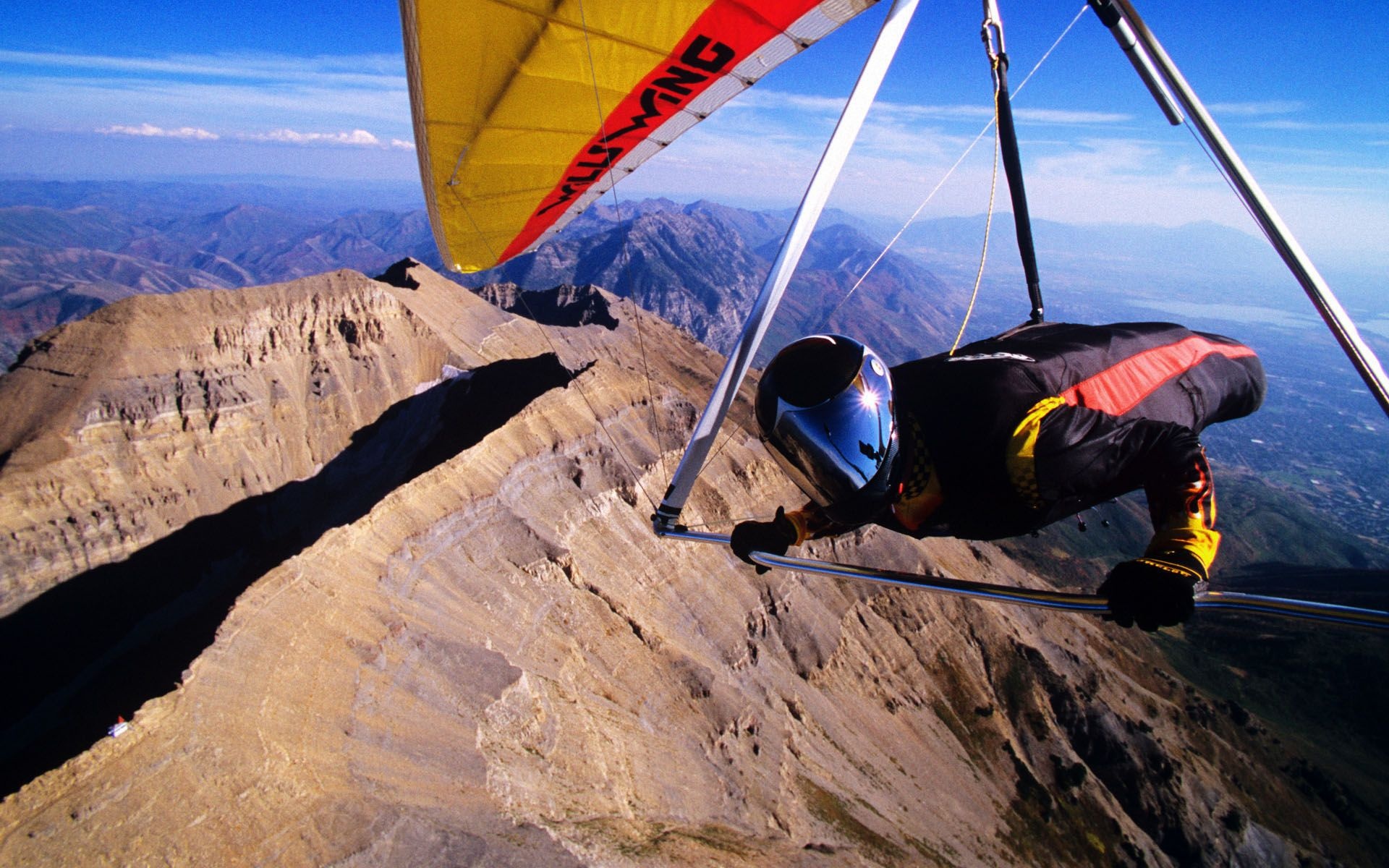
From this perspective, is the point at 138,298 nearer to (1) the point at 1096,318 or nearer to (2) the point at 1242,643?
(2) the point at 1242,643

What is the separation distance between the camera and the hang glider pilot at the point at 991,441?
3.52 metres

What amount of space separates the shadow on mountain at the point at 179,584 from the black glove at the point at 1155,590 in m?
19.0

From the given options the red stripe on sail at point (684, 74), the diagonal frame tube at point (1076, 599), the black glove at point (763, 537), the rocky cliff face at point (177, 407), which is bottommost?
the rocky cliff face at point (177, 407)

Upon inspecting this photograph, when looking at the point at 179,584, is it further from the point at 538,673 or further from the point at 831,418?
the point at 831,418

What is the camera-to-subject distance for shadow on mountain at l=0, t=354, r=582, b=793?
24.8 m

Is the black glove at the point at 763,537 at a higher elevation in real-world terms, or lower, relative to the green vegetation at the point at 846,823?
higher

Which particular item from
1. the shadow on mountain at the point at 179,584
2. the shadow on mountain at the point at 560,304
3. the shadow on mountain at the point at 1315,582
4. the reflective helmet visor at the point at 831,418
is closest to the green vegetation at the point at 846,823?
the shadow on mountain at the point at 179,584

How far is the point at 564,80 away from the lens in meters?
7.62

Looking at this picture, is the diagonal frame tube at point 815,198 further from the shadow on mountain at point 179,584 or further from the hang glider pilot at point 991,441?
the shadow on mountain at point 179,584

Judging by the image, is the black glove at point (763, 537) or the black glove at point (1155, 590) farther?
the black glove at point (763, 537)

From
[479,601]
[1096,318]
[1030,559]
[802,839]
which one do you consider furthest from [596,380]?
[1096,318]

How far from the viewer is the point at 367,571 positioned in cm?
1955

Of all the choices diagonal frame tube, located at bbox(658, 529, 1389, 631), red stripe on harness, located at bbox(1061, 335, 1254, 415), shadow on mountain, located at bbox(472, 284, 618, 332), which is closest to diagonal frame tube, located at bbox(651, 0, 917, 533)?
diagonal frame tube, located at bbox(658, 529, 1389, 631)

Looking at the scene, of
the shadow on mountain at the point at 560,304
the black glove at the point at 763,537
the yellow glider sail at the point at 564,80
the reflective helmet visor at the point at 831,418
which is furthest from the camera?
the shadow on mountain at the point at 560,304
